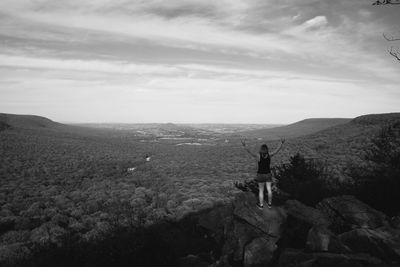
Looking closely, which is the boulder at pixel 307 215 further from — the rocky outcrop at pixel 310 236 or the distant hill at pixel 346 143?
the distant hill at pixel 346 143

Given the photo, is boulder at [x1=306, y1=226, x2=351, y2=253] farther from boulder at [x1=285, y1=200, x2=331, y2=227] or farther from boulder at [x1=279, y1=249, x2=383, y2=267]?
boulder at [x1=285, y1=200, x2=331, y2=227]

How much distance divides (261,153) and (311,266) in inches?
138

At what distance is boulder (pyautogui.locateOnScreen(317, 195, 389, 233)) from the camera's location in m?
8.67

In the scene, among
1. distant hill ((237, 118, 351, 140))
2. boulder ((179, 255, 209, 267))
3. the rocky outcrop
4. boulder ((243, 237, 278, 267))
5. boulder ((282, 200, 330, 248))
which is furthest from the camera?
distant hill ((237, 118, 351, 140))

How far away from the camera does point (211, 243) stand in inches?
437

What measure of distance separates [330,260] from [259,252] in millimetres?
1969

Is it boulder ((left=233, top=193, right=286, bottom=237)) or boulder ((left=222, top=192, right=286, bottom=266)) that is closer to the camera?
boulder ((left=222, top=192, right=286, bottom=266))

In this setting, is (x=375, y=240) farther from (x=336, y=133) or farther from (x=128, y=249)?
(x=336, y=133)

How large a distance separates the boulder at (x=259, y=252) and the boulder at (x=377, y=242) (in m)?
1.79

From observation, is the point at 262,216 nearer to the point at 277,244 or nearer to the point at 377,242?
the point at 277,244

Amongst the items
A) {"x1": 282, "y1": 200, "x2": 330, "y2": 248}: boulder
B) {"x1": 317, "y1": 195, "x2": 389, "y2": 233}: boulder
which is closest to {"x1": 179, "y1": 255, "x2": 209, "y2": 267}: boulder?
{"x1": 282, "y1": 200, "x2": 330, "y2": 248}: boulder

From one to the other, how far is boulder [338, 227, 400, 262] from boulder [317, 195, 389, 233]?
0.78 meters

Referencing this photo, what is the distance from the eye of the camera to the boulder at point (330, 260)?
6.34 meters

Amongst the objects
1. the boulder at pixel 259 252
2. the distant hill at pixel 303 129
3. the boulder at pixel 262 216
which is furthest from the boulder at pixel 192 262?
the distant hill at pixel 303 129
